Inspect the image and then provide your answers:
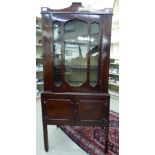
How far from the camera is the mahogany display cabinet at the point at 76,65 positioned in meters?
1.57

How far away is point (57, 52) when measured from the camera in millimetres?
1682

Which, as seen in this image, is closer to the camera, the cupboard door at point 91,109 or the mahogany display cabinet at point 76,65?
the mahogany display cabinet at point 76,65

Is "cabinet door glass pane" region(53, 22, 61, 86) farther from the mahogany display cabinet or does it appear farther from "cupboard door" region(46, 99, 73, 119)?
"cupboard door" region(46, 99, 73, 119)

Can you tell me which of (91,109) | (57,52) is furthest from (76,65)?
Answer: (91,109)

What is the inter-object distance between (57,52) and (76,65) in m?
0.24

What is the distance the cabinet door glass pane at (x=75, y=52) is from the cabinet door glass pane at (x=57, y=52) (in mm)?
74

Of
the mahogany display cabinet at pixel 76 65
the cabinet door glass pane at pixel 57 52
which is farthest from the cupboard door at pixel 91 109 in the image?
the cabinet door glass pane at pixel 57 52

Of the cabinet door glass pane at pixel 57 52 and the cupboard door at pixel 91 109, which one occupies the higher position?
the cabinet door glass pane at pixel 57 52

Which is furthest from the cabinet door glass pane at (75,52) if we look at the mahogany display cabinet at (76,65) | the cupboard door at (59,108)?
the cupboard door at (59,108)

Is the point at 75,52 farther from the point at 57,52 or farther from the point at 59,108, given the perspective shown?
the point at 59,108

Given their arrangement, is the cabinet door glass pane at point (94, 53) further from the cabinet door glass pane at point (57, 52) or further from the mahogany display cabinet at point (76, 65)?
the cabinet door glass pane at point (57, 52)
